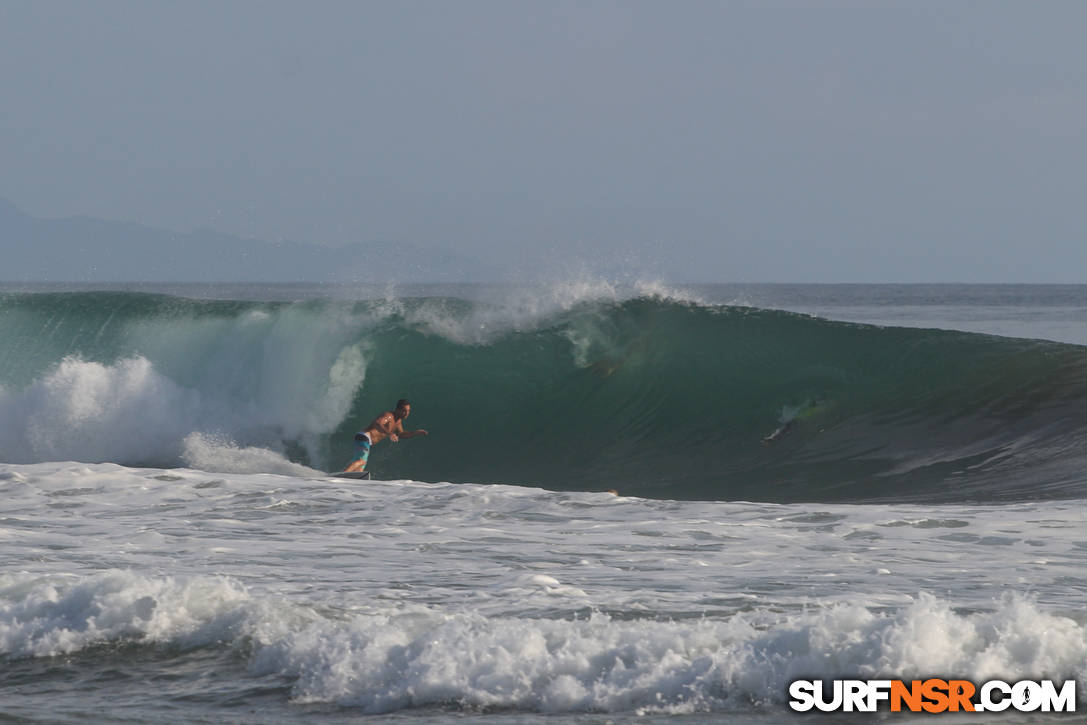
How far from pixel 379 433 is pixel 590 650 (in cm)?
776

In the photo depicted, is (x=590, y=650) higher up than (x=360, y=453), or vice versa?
(x=360, y=453)

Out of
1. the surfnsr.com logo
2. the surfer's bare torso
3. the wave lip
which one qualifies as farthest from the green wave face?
the surfnsr.com logo

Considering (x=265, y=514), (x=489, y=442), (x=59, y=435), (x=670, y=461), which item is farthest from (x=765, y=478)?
(x=59, y=435)

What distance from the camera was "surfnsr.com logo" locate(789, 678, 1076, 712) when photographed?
421cm

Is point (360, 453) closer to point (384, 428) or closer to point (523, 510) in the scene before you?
point (384, 428)

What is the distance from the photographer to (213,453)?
1382cm

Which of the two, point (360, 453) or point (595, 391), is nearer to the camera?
point (360, 453)

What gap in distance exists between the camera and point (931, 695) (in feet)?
14.1

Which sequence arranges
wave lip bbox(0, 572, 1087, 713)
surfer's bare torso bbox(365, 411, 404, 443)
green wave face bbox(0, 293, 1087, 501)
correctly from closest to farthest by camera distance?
wave lip bbox(0, 572, 1087, 713)
green wave face bbox(0, 293, 1087, 501)
surfer's bare torso bbox(365, 411, 404, 443)

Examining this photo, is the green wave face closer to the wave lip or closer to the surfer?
the surfer

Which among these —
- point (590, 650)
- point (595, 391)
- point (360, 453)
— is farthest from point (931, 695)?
point (595, 391)

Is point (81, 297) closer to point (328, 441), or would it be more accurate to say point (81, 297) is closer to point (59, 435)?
point (59, 435)

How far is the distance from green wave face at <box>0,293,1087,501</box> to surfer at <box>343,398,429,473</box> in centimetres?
92

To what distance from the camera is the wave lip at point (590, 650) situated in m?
4.42
